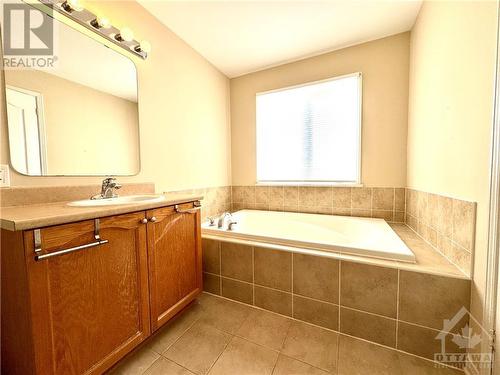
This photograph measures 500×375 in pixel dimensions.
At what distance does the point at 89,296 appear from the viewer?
0.84 meters

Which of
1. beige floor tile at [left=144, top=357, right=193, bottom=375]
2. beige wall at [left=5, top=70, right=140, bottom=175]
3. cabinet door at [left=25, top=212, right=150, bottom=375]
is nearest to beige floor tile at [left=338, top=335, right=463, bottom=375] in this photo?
beige floor tile at [left=144, top=357, right=193, bottom=375]

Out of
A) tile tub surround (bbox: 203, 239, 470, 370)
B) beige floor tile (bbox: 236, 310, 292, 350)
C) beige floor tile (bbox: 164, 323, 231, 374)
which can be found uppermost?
tile tub surround (bbox: 203, 239, 470, 370)

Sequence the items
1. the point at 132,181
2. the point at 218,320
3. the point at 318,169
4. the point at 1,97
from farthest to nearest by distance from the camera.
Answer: the point at 318,169 < the point at 132,181 < the point at 218,320 < the point at 1,97

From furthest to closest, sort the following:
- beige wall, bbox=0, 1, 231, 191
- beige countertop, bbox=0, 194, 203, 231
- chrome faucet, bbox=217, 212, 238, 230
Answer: chrome faucet, bbox=217, 212, 238, 230, beige wall, bbox=0, 1, 231, 191, beige countertop, bbox=0, 194, 203, 231

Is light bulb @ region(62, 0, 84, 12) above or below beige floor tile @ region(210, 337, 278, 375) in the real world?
above

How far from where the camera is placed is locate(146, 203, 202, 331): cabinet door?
1.13 m

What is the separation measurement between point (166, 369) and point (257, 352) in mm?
495

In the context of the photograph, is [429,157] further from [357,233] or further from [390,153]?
[357,233]

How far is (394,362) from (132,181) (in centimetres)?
203

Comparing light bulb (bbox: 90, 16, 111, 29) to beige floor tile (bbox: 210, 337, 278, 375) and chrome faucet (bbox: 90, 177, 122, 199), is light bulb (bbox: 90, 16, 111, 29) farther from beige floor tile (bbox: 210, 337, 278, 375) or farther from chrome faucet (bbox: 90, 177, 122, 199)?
beige floor tile (bbox: 210, 337, 278, 375)

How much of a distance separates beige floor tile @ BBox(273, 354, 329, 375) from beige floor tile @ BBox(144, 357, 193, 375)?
0.46 m

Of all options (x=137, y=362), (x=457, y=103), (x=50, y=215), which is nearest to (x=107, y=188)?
(x=50, y=215)

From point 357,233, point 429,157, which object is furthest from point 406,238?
point 429,157

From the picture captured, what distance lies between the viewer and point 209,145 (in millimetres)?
2418
